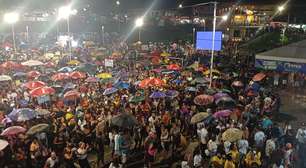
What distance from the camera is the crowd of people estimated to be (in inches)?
508

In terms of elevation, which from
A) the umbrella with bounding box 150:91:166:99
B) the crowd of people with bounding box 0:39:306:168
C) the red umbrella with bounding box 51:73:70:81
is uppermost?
the red umbrella with bounding box 51:73:70:81

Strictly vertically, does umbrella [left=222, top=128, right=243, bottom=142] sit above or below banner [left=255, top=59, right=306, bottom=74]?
below

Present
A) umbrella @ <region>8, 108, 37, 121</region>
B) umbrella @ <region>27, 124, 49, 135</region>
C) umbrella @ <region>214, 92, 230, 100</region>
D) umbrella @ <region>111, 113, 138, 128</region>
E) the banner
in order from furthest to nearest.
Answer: the banner → umbrella @ <region>214, 92, 230, 100</region> → umbrella @ <region>8, 108, 37, 121</region> → umbrella @ <region>111, 113, 138, 128</region> → umbrella @ <region>27, 124, 49, 135</region>

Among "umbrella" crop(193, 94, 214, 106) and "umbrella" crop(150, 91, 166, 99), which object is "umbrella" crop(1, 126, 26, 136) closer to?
"umbrella" crop(150, 91, 166, 99)

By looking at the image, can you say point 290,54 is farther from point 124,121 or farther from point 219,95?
point 124,121

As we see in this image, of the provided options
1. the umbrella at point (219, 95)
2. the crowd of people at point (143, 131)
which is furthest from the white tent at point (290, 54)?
the umbrella at point (219, 95)

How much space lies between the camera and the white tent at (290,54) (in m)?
22.9

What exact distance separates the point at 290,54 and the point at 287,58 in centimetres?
52

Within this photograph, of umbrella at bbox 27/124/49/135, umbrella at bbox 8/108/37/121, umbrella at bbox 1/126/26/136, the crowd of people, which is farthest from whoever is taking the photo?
umbrella at bbox 8/108/37/121

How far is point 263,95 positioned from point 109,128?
36.3 ft

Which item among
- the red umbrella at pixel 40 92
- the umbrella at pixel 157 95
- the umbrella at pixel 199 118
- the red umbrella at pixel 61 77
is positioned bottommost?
the umbrella at pixel 199 118

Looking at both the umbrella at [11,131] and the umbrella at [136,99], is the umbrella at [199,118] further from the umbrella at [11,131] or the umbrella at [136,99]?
the umbrella at [11,131]

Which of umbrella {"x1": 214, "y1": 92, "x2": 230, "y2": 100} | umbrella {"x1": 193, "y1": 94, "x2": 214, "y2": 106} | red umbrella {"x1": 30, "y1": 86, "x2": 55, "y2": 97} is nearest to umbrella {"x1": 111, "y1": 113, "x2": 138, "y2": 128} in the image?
umbrella {"x1": 193, "y1": 94, "x2": 214, "y2": 106}

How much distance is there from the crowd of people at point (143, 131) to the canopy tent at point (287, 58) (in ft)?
8.97
